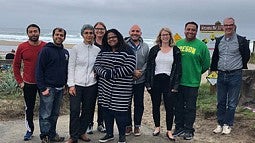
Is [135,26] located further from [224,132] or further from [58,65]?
[224,132]

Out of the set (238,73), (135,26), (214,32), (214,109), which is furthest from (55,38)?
(214,32)

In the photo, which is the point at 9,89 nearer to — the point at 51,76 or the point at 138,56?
the point at 51,76

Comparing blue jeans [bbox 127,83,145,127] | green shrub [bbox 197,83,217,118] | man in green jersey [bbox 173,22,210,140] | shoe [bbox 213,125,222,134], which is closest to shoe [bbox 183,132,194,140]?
man in green jersey [bbox 173,22,210,140]

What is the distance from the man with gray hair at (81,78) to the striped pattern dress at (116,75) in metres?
0.13

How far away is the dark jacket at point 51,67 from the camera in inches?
211

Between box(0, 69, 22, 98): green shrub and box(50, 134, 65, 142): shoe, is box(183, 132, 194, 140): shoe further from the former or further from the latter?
box(0, 69, 22, 98): green shrub

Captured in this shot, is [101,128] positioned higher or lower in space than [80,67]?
lower

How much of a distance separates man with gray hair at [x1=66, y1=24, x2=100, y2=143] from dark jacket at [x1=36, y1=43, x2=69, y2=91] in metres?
0.12

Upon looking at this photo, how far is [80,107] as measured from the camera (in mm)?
5730

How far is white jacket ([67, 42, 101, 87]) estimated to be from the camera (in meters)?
5.48

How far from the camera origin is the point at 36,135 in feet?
20.1

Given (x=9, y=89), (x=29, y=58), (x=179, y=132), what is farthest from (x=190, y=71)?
(x=9, y=89)

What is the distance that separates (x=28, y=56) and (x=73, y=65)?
690 millimetres

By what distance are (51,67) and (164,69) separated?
1.72 metres
